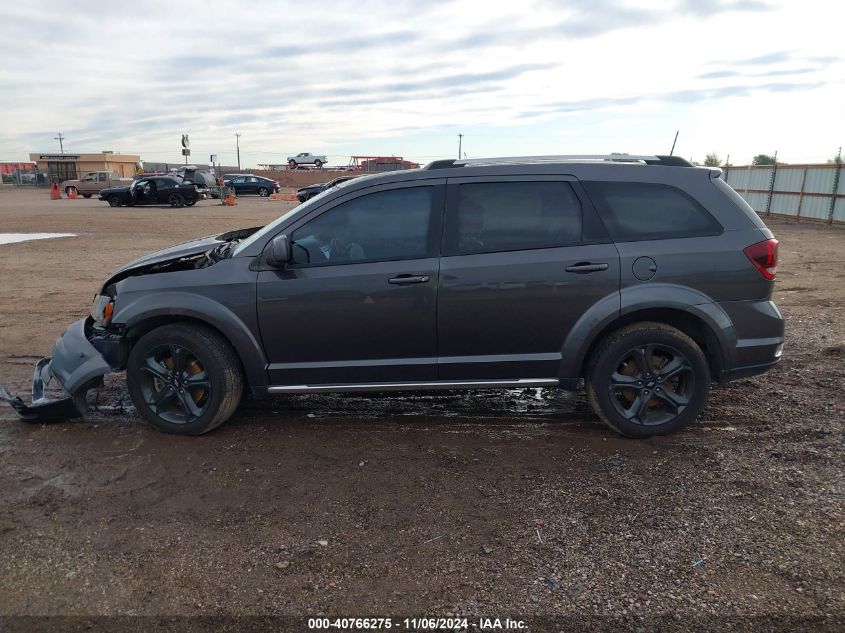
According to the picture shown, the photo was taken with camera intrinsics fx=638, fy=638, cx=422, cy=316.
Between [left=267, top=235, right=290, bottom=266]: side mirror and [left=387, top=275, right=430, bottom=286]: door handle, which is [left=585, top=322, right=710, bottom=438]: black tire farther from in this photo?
[left=267, top=235, right=290, bottom=266]: side mirror

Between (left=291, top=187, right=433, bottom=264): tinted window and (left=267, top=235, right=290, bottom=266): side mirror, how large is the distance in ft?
0.43

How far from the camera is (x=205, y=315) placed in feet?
14.4

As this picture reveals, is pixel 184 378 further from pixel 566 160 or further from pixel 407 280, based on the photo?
pixel 566 160

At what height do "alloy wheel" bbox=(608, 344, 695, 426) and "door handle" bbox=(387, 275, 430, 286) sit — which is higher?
"door handle" bbox=(387, 275, 430, 286)

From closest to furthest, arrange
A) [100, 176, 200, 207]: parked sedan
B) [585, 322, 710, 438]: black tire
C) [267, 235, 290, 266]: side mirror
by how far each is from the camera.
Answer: [267, 235, 290, 266]: side mirror
[585, 322, 710, 438]: black tire
[100, 176, 200, 207]: parked sedan

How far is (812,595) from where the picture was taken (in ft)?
9.20

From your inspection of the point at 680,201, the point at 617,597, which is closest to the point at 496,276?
the point at 680,201

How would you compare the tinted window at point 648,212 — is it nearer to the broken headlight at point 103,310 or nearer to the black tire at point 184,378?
the black tire at point 184,378

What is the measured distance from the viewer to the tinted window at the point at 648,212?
4.36m

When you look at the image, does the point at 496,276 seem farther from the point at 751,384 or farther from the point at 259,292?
the point at 751,384

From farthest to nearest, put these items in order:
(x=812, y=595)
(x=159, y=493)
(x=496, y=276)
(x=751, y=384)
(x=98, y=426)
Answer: (x=751, y=384) < (x=98, y=426) < (x=496, y=276) < (x=159, y=493) < (x=812, y=595)

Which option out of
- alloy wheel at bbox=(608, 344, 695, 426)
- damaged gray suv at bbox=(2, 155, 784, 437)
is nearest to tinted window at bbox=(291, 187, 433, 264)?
damaged gray suv at bbox=(2, 155, 784, 437)

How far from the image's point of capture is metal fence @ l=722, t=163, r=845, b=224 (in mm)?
21219

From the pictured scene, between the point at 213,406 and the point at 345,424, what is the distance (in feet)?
3.14
